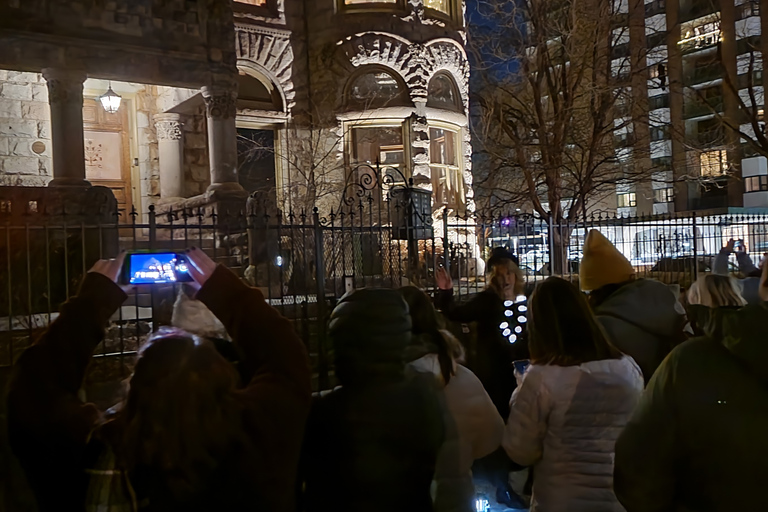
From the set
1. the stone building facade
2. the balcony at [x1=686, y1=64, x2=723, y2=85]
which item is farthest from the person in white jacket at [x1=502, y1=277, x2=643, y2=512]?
the balcony at [x1=686, y1=64, x2=723, y2=85]

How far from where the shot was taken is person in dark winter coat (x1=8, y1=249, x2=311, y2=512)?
1.90 meters

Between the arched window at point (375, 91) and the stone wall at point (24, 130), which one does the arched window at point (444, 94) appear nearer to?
the arched window at point (375, 91)

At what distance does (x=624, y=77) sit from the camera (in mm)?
15297

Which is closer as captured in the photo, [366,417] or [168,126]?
[366,417]

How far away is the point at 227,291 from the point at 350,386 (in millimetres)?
559

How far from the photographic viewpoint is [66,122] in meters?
9.93

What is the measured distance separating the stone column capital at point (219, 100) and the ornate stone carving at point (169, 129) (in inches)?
79.5

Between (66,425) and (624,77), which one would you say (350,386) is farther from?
(624,77)

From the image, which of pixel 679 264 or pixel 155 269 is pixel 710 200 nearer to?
pixel 679 264

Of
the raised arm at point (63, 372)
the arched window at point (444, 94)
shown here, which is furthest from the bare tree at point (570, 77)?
the raised arm at point (63, 372)

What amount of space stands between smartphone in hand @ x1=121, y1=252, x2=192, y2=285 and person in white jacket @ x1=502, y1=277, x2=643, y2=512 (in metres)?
1.56

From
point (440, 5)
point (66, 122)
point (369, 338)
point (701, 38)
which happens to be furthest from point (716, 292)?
point (701, 38)

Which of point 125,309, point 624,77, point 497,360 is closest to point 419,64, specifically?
point 624,77

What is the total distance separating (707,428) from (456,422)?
1.17 meters
